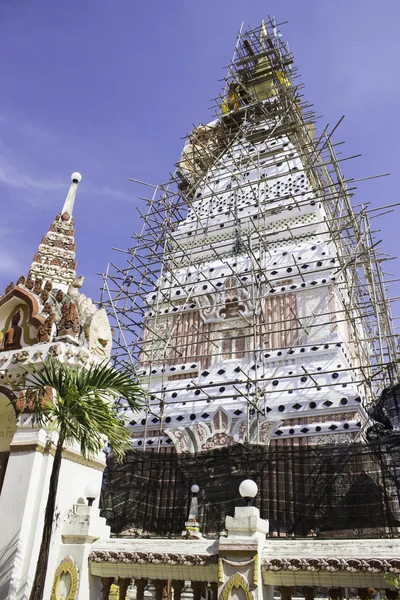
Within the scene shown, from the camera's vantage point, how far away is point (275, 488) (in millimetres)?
11141

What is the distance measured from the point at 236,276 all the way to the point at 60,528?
1064 cm

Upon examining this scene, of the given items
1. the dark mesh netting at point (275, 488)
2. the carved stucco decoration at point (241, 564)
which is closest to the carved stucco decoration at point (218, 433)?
the dark mesh netting at point (275, 488)

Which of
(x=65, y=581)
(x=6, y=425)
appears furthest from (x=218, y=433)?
(x=65, y=581)

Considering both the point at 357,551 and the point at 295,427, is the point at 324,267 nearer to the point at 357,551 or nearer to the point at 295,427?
the point at 295,427

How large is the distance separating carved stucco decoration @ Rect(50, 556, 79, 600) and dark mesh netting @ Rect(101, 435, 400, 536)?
390 centimetres

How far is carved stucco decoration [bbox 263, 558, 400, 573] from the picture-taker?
5473 millimetres

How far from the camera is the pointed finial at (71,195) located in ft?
43.3

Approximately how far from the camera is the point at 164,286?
19.2 metres

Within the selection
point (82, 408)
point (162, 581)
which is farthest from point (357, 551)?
point (82, 408)

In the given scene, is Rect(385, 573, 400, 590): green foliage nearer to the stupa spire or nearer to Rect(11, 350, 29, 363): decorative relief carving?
Rect(11, 350, 29, 363): decorative relief carving

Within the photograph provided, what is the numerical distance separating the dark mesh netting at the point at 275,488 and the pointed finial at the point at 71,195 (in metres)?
6.48

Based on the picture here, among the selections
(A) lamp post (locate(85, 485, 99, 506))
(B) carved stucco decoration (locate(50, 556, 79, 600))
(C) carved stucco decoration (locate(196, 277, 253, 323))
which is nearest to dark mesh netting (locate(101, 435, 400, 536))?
(A) lamp post (locate(85, 485, 99, 506))

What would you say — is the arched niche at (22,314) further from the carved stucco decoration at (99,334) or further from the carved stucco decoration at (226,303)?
the carved stucco decoration at (226,303)

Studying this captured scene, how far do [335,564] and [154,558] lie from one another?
2.38 m
